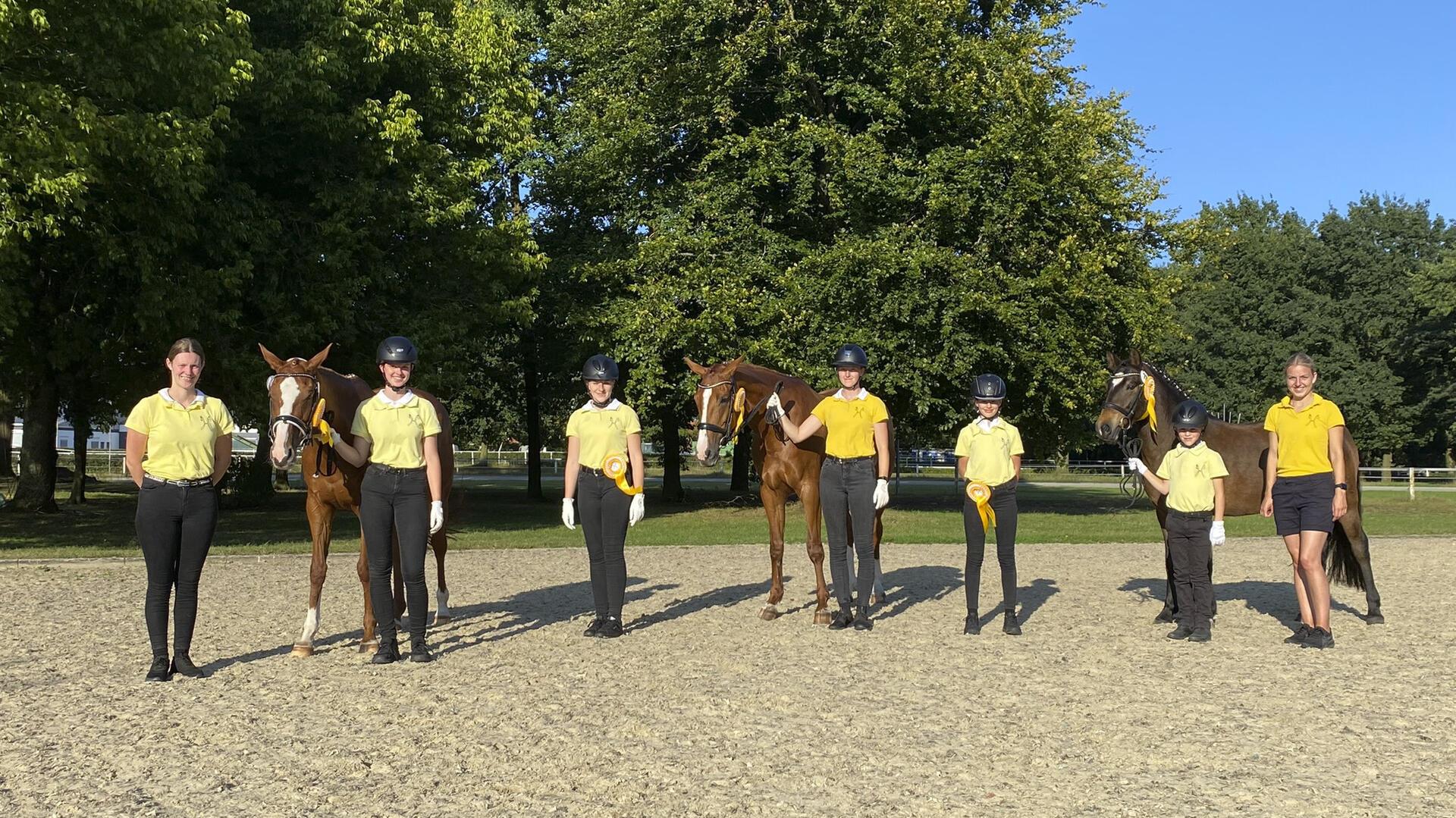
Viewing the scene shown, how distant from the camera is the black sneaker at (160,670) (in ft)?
26.1

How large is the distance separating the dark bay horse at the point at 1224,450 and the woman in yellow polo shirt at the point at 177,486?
754cm

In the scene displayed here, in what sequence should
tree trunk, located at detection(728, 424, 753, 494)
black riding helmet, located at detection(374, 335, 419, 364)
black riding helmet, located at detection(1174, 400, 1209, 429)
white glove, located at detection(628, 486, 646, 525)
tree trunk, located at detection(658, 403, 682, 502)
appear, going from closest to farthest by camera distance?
black riding helmet, located at detection(374, 335, 419, 364) → white glove, located at detection(628, 486, 646, 525) → black riding helmet, located at detection(1174, 400, 1209, 429) → tree trunk, located at detection(728, 424, 753, 494) → tree trunk, located at detection(658, 403, 682, 502)

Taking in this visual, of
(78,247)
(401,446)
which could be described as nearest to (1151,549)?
(401,446)

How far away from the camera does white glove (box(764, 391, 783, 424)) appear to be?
33.6 ft

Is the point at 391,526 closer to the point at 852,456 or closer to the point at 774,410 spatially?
the point at 774,410

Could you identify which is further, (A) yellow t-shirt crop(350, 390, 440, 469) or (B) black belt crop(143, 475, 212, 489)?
(A) yellow t-shirt crop(350, 390, 440, 469)

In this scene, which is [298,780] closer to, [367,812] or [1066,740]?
[367,812]

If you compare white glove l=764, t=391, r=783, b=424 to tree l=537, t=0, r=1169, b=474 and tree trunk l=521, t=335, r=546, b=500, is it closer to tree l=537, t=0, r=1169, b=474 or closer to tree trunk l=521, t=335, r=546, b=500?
tree l=537, t=0, r=1169, b=474

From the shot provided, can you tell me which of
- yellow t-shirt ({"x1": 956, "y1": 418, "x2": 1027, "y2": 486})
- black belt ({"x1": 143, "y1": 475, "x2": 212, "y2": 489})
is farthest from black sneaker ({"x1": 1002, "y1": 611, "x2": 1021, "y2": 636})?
black belt ({"x1": 143, "y1": 475, "x2": 212, "y2": 489})

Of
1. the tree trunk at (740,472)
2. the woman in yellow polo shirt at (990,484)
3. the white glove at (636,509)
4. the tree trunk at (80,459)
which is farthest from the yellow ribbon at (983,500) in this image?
the tree trunk at (80,459)

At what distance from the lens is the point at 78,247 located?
806 inches

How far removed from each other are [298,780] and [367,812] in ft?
2.37

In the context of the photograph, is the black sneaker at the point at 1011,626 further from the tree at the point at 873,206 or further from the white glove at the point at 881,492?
the tree at the point at 873,206

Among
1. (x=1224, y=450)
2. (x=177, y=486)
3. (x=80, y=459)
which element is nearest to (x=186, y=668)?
(x=177, y=486)
